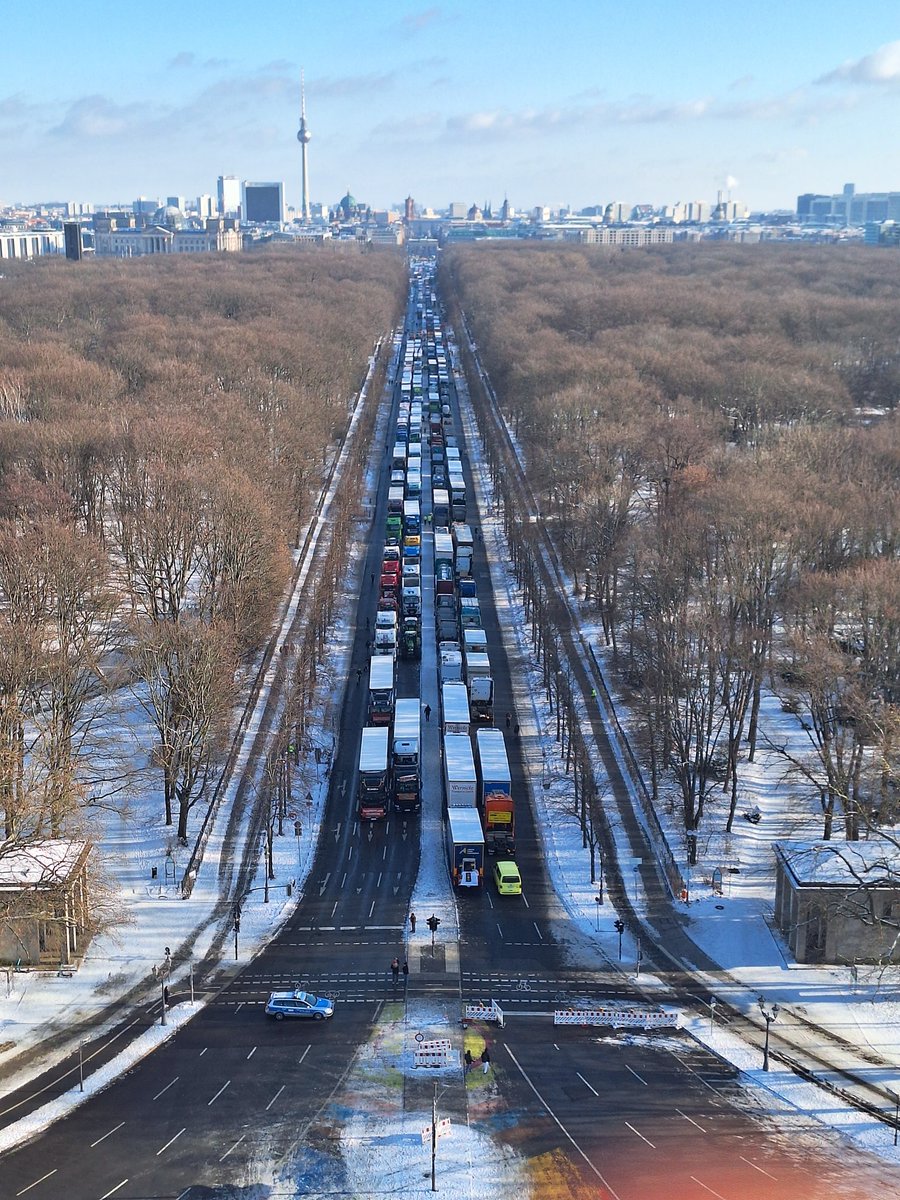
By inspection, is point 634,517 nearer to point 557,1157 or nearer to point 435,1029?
point 435,1029

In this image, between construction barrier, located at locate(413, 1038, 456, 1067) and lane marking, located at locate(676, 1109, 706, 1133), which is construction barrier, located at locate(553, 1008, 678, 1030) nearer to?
construction barrier, located at locate(413, 1038, 456, 1067)

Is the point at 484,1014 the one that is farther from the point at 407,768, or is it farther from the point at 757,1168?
the point at 407,768

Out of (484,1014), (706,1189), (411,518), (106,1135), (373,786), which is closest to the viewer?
(706,1189)

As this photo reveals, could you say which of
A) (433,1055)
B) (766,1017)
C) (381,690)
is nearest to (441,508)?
(381,690)

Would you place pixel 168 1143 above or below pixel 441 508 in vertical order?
below

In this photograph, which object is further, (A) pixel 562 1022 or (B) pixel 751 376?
(B) pixel 751 376

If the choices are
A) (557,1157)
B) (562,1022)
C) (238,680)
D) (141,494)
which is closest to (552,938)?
(562,1022)

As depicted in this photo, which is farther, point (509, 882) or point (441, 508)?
point (441, 508)
